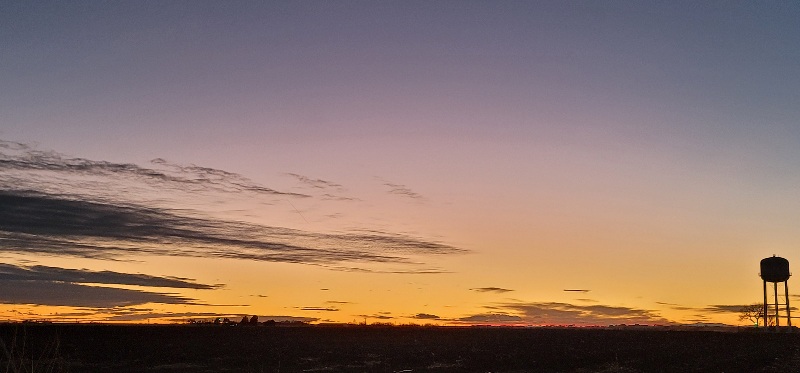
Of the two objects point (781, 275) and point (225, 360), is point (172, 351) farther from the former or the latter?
point (781, 275)

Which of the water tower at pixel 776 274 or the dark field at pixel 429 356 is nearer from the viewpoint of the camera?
the dark field at pixel 429 356

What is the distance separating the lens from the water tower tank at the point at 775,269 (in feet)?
245

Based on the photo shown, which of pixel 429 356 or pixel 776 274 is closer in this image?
pixel 429 356

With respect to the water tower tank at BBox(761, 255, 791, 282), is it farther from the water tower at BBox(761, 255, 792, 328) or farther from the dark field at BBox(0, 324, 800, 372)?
the dark field at BBox(0, 324, 800, 372)

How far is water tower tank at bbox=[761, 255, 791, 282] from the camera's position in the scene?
74812mm

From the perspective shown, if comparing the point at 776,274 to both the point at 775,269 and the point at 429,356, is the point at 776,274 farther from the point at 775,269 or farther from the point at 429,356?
the point at 429,356

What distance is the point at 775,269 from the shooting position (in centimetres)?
7506

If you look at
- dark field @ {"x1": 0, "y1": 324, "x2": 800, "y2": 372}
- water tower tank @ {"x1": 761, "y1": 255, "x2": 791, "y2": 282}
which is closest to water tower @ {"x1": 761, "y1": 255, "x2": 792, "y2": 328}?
water tower tank @ {"x1": 761, "y1": 255, "x2": 791, "y2": 282}

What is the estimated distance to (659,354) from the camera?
43.1 metres

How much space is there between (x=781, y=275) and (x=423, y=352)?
45337 mm

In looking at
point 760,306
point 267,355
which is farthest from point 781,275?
point 267,355

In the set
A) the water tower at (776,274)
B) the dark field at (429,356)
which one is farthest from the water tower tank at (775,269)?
the dark field at (429,356)

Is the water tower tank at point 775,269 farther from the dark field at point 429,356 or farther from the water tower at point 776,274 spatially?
the dark field at point 429,356

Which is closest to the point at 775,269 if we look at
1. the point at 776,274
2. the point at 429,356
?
the point at 776,274
